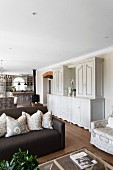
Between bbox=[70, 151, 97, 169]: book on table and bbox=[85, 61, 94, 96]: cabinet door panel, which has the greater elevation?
bbox=[85, 61, 94, 96]: cabinet door panel

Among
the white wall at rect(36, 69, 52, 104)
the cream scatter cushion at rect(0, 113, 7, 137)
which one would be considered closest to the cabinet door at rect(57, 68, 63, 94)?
the white wall at rect(36, 69, 52, 104)

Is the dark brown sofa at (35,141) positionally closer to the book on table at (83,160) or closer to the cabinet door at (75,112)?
the book on table at (83,160)

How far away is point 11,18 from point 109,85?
328 cm

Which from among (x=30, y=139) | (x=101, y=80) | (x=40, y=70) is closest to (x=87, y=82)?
(x=101, y=80)

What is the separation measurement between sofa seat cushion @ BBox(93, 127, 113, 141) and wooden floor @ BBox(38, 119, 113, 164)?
0.38 m

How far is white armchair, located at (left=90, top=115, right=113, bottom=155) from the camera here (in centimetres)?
262

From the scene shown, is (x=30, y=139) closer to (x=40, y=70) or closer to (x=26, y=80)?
(x=40, y=70)

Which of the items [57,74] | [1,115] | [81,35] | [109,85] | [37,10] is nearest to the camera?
[37,10]

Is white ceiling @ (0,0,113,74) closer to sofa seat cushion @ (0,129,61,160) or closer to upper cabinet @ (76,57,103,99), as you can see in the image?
upper cabinet @ (76,57,103,99)

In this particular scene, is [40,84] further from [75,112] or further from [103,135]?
[103,135]

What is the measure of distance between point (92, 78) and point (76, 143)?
2021 mm

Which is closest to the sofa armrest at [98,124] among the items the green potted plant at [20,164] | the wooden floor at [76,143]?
the wooden floor at [76,143]

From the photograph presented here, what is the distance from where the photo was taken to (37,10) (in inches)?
81.2

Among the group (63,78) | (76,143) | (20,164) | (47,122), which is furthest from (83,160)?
(63,78)
